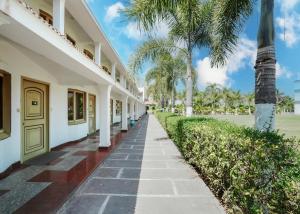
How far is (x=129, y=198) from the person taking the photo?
5148mm

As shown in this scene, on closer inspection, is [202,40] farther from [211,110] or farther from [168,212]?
[211,110]

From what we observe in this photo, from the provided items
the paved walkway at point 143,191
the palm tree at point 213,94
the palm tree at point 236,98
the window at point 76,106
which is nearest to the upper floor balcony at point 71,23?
the window at point 76,106

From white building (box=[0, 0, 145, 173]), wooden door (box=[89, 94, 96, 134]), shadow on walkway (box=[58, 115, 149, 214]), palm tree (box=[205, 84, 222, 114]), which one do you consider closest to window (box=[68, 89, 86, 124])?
white building (box=[0, 0, 145, 173])

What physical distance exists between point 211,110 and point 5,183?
59926mm

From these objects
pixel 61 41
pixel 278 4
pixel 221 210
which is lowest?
pixel 221 210

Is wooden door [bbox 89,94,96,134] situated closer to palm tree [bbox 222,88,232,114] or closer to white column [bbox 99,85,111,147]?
white column [bbox 99,85,111,147]

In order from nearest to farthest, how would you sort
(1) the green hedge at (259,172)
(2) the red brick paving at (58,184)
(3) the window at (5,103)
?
1. (1) the green hedge at (259,172)
2. (2) the red brick paving at (58,184)
3. (3) the window at (5,103)

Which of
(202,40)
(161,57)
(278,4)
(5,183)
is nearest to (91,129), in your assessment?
(161,57)

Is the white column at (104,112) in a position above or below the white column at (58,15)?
below

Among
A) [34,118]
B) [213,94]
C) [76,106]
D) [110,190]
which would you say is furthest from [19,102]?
[213,94]

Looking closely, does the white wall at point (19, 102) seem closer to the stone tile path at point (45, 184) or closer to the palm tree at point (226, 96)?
the stone tile path at point (45, 184)

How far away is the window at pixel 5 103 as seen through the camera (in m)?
6.44

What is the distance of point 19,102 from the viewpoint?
7.40m

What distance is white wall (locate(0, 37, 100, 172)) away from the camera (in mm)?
6580
